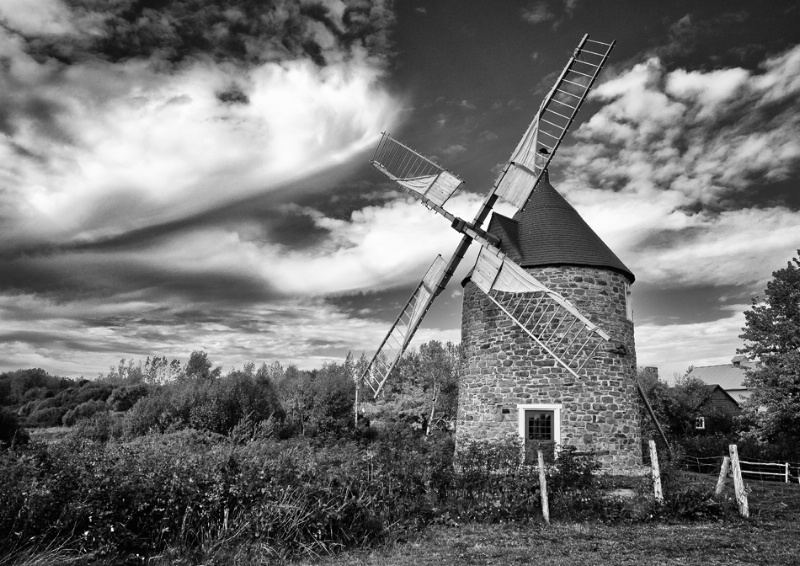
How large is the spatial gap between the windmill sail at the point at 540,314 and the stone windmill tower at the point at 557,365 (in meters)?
0.15

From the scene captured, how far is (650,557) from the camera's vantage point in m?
7.64

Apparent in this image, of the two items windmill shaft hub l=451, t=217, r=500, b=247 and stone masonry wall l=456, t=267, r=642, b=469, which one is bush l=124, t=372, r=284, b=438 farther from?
windmill shaft hub l=451, t=217, r=500, b=247

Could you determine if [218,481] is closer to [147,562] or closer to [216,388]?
[147,562]

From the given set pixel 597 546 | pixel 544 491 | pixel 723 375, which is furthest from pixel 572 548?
pixel 723 375

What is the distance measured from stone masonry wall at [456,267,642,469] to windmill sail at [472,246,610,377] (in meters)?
0.36

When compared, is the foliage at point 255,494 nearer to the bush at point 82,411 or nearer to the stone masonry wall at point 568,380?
the stone masonry wall at point 568,380

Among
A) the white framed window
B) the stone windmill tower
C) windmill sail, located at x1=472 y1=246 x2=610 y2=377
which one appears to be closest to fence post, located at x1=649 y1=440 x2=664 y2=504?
the stone windmill tower

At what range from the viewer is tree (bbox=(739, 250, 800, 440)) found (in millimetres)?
19859

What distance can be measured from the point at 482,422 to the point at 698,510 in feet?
22.6

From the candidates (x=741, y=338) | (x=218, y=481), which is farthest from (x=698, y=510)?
(x=741, y=338)

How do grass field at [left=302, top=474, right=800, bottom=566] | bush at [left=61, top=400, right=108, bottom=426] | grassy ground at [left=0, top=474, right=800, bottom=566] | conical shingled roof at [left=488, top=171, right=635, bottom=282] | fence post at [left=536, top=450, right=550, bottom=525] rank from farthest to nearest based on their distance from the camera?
bush at [left=61, top=400, right=108, bottom=426] < conical shingled roof at [left=488, top=171, right=635, bottom=282] < fence post at [left=536, top=450, right=550, bottom=525] < grass field at [left=302, top=474, right=800, bottom=566] < grassy ground at [left=0, top=474, right=800, bottom=566]

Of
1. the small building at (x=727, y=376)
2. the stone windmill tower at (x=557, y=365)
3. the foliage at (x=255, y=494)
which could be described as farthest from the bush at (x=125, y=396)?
the small building at (x=727, y=376)

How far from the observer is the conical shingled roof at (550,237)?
53.4 feet

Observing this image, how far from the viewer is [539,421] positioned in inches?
616
